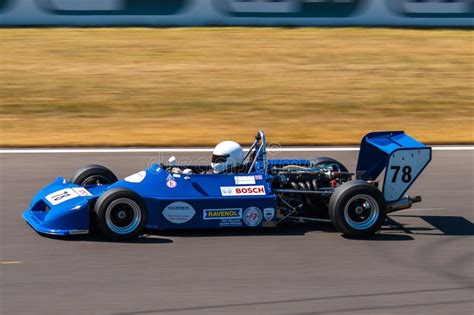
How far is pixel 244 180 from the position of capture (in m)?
9.23

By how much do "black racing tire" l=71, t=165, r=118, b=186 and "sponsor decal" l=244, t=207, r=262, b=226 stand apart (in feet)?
5.50

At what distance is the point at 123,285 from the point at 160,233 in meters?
1.68

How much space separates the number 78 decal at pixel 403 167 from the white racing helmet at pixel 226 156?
158 cm

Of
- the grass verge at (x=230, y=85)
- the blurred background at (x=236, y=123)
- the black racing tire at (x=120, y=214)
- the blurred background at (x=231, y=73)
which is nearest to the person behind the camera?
the blurred background at (x=236, y=123)

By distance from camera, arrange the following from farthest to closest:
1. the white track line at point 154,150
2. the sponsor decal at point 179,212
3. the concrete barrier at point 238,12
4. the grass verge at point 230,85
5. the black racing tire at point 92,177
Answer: the concrete barrier at point 238,12
the grass verge at point 230,85
the white track line at point 154,150
the black racing tire at point 92,177
the sponsor decal at point 179,212

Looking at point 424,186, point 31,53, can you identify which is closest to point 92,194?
point 424,186

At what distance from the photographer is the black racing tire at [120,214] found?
8766mm

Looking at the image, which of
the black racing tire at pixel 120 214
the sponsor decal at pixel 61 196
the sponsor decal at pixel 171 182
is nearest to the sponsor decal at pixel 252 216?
the sponsor decal at pixel 171 182

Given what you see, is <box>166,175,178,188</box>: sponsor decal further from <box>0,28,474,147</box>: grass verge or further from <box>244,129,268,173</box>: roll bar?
<box>0,28,474,147</box>: grass verge

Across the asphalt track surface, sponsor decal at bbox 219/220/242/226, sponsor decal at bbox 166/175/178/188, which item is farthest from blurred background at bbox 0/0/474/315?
sponsor decal at bbox 166/175/178/188

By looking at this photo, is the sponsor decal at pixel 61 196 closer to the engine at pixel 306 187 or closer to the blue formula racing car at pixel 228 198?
the blue formula racing car at pixel 228 198

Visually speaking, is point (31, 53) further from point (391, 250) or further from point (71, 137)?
point (391, 250)

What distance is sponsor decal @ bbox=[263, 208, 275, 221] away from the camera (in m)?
9.20

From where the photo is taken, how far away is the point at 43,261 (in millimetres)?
8289
